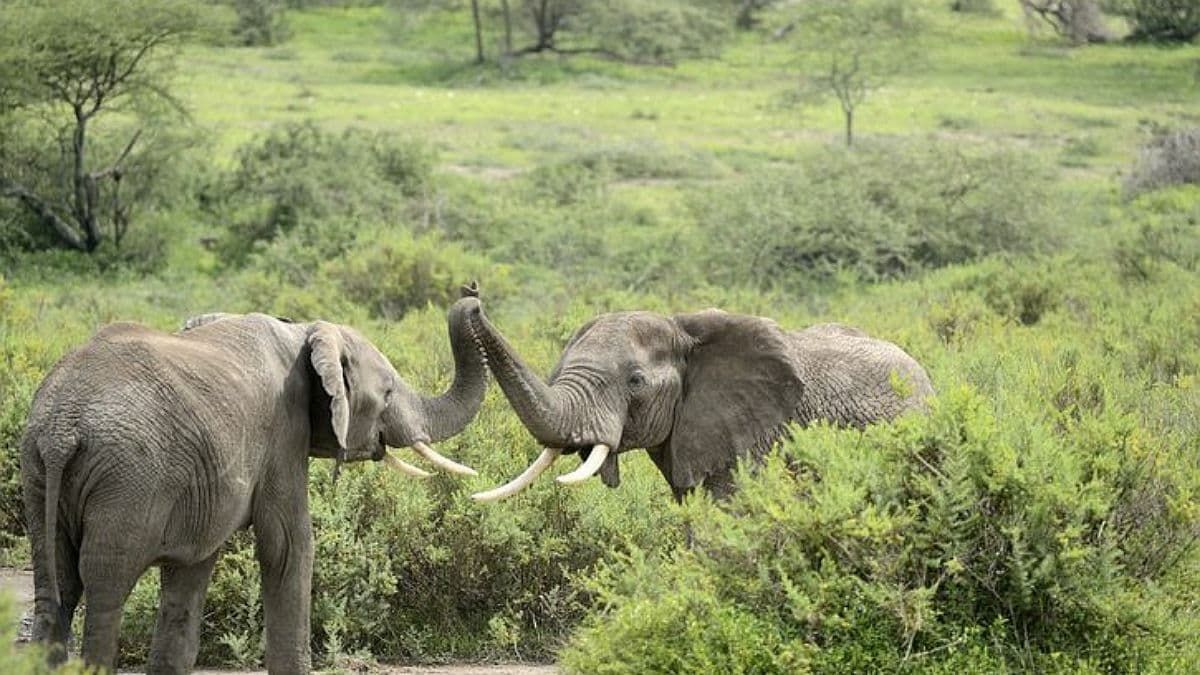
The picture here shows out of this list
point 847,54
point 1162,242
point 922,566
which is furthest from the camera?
point 847,54

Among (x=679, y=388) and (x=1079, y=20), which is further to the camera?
(x=1079, y=20)

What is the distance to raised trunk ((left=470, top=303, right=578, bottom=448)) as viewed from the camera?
6938 mm

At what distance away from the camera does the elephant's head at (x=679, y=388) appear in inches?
289

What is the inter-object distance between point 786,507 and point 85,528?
7.12 feet

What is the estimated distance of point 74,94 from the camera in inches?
823

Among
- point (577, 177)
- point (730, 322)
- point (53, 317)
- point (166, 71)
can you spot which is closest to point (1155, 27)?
point (577, 177)

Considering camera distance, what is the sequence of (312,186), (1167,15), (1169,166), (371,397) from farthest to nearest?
(1167,15) → (1169,166) → (312,186) → (371,397)

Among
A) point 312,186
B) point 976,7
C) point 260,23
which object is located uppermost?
point 312,186

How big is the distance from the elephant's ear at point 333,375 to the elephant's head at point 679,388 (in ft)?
2.91

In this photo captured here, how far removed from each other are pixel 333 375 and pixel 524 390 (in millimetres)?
711

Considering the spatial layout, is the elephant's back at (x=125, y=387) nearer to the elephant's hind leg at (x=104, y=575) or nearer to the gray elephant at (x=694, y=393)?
the elephant's hind leg at (x=104, y=575)

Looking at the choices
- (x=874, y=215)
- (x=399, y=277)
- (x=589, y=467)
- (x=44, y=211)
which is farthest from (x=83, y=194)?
(x=589, y=467)

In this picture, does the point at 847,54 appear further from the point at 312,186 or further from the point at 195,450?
the point at 195,450

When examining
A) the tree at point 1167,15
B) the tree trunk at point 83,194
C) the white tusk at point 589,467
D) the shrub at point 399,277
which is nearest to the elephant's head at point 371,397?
the white tusk at point 589,467
